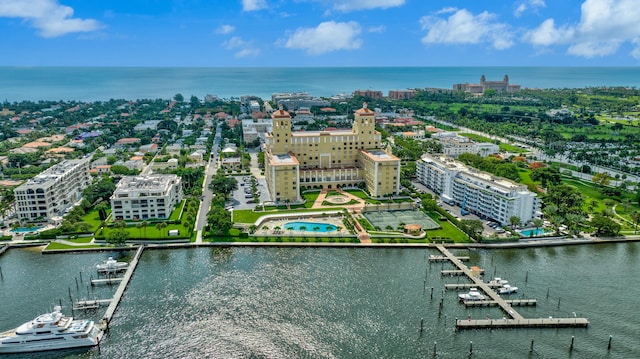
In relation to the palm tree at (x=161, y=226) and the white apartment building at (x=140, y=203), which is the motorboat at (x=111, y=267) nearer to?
the palm tree at (x=161, y=226)

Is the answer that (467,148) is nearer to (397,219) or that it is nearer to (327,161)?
(327,161)

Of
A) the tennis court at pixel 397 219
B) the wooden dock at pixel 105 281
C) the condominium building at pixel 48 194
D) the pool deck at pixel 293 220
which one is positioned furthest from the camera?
the condominium building at pixel 48 194

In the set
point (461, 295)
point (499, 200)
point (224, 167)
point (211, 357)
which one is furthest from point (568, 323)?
point (224, 167)

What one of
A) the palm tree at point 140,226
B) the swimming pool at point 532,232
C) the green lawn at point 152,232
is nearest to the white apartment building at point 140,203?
the green lawn at point 152,232

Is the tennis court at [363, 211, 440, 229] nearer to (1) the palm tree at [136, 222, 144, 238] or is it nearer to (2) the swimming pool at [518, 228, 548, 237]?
(2) the swimming pool at [518, 228, 548, 237]

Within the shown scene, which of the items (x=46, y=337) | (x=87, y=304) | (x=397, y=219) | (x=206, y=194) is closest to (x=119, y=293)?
(x=87, y=304)
